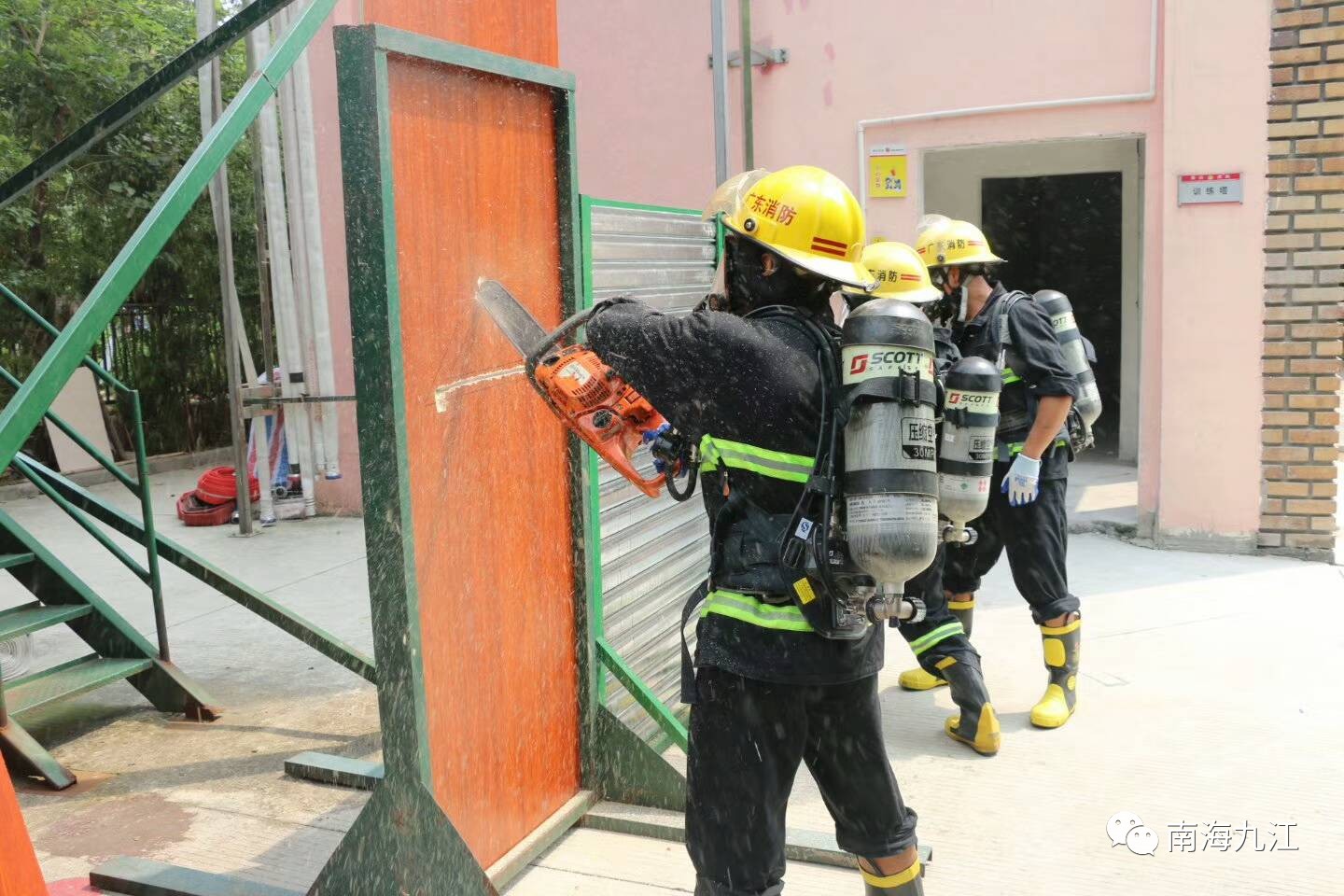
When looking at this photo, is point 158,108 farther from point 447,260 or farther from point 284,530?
point 447,260

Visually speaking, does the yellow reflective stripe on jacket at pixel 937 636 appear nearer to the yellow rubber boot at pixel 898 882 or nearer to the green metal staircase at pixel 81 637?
the yellow rubber boot at pixel 898 882

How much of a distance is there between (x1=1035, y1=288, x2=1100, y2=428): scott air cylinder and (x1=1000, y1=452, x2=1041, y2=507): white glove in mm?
422

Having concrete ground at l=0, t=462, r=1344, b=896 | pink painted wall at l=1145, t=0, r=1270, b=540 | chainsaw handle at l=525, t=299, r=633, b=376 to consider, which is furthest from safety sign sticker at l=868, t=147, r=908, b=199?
chainsaw handle at l=525, t=299, r=633, b=376

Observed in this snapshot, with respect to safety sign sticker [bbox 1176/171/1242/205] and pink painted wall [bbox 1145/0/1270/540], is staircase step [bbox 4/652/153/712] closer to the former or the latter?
pink painted wall [bbox 1145/0/1270/540]

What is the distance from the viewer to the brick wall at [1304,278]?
684 cm

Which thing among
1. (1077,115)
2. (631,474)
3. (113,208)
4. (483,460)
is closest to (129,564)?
(483,460)

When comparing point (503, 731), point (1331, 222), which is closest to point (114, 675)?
→ point (503, 731)

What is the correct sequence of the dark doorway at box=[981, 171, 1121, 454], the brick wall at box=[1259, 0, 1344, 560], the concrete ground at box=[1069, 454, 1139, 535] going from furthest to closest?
the dark doorway at box=[981, 171, 1121, 454] → the concrete ground at box=[1069, 454, 1139, 535] → the brick wall at box=[1259, 0, 1344, 560]

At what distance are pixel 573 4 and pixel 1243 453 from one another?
19.7 ft

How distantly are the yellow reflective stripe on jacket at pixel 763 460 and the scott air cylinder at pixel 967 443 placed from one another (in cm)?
115

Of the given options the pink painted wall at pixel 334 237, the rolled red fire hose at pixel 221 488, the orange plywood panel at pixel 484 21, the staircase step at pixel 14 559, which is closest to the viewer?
the orange plywood panel at pixel 484 21

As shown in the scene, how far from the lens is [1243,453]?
720cm

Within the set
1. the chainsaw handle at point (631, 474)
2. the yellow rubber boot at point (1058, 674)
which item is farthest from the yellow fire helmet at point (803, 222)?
the yellow rubber boot at point (1058, 674)

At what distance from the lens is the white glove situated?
4.57 metres
